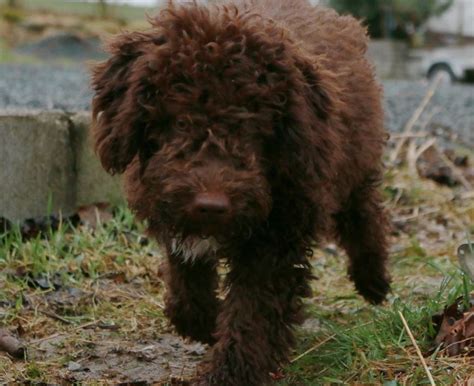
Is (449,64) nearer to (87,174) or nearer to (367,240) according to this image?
(87,174)

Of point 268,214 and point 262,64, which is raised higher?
point 262,64

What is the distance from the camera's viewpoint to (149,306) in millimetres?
4961

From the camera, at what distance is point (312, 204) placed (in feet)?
11.8

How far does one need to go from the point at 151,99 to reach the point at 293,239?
0.77 meters

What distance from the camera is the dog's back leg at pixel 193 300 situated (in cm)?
414

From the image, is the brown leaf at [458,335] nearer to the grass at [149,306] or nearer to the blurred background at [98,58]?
the grass at [149,306]

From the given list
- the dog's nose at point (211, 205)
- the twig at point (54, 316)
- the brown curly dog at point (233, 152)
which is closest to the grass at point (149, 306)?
the twig at point (54, 316)

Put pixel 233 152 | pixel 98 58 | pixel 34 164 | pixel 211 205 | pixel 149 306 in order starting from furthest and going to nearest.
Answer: pixel 98 58
pixel 34 164
pixel 149 306
pixel 233 152
pixel 211 205

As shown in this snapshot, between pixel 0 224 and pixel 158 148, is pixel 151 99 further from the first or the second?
pixel 0 224

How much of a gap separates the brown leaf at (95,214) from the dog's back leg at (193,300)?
71.0 inches

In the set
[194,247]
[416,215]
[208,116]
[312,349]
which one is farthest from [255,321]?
[416,215]

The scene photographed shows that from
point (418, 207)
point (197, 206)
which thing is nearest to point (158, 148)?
point (197, 206)

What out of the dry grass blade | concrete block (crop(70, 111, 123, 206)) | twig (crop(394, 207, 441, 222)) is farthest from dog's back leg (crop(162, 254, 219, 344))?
twig (crop(394, 207, 441, 222))

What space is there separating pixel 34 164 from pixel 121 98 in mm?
2538
